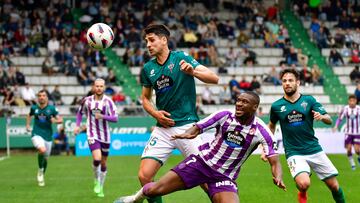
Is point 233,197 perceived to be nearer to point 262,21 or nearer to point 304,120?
point 304,120

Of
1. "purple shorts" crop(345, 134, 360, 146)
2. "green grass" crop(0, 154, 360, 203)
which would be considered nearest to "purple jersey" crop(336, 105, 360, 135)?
"purple shorts" crop(345, 134, 360, 146)

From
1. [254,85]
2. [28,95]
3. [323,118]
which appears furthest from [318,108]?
[254,85]

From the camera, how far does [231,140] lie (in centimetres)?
1017

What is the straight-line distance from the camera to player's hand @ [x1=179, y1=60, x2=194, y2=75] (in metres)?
9.94

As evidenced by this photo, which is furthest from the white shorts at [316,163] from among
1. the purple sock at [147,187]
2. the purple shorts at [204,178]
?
the purple sock at [147,187]

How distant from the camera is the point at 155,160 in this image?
1087cm

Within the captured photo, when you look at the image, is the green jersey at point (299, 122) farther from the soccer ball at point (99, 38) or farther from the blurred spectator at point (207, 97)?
the blurred spectator at point (207, 97)

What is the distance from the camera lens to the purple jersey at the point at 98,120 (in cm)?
1722

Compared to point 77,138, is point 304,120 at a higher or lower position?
higher

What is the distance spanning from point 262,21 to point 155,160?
32984 millimetres

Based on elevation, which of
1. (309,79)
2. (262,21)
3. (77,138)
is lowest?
(77,138)

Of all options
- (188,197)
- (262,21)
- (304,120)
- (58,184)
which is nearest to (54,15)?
(262,21)

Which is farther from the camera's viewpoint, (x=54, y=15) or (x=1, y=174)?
(x=54, y=15)

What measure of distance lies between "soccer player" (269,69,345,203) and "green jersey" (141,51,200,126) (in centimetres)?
239
